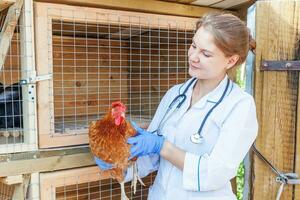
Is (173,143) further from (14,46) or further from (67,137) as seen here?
(14,46)

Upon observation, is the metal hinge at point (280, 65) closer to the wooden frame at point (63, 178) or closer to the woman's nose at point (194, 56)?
the woman's nose at point (194, 56)

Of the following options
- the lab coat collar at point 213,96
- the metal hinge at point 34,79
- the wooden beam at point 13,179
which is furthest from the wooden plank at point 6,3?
the lab coat collar at point 213,96

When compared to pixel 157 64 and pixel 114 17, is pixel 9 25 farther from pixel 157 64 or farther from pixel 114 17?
pixel 157 64

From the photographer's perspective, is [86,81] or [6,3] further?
[86,81]

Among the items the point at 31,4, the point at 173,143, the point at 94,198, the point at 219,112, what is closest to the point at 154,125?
the point at 173,143

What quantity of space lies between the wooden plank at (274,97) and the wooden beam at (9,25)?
82 cm

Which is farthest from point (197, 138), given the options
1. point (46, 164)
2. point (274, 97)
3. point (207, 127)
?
point (46, 164)

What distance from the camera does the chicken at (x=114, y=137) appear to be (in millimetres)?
953

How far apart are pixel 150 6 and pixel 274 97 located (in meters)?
0.57

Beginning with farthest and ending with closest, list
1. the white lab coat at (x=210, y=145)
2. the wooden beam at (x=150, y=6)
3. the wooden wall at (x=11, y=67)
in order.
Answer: the wooden wall at (x=11, y=67) < the wooden beam at (x=150, y=6) < the white lab coat at (x=210, y=145)

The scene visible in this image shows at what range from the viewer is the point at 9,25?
39.9 inches

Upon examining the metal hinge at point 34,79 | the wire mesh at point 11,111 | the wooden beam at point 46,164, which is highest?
the metal hinge at point 34,79

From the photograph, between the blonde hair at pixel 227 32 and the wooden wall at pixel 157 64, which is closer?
the blonde hair at pixel 227 32

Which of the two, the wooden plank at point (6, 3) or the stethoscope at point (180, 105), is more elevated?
the wooden plank at point (6, 3)
